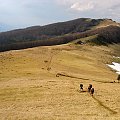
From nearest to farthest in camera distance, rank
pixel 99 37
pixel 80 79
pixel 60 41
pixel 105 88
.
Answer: pixel 105 88
pixel 80 79
pixel 99 37
pixel 60 41

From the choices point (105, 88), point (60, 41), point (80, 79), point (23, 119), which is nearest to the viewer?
point (23, 119)

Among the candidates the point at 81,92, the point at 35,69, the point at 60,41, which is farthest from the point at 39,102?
the point at 60,41

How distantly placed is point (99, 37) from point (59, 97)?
135907 millimetres

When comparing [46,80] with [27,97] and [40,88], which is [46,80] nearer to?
[40,88]

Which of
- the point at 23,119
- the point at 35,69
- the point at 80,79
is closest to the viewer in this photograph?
the point at 23,119

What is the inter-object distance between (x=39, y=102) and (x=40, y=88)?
283 inches

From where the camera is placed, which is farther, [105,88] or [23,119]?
[105,88]

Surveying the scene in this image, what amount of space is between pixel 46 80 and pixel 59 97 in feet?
36.3

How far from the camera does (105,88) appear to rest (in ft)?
170

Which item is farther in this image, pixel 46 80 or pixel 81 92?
pixel 46 80

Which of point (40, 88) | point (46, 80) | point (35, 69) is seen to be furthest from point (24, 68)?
point (40, 88)

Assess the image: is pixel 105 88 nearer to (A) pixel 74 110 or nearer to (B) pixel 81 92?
(B) pixel 81 92

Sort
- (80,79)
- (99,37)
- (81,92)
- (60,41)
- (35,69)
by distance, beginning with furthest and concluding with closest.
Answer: (60,41)
(99,37)
(35,69)
(80,79)
(81,92)

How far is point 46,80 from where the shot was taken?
54.1 meters
